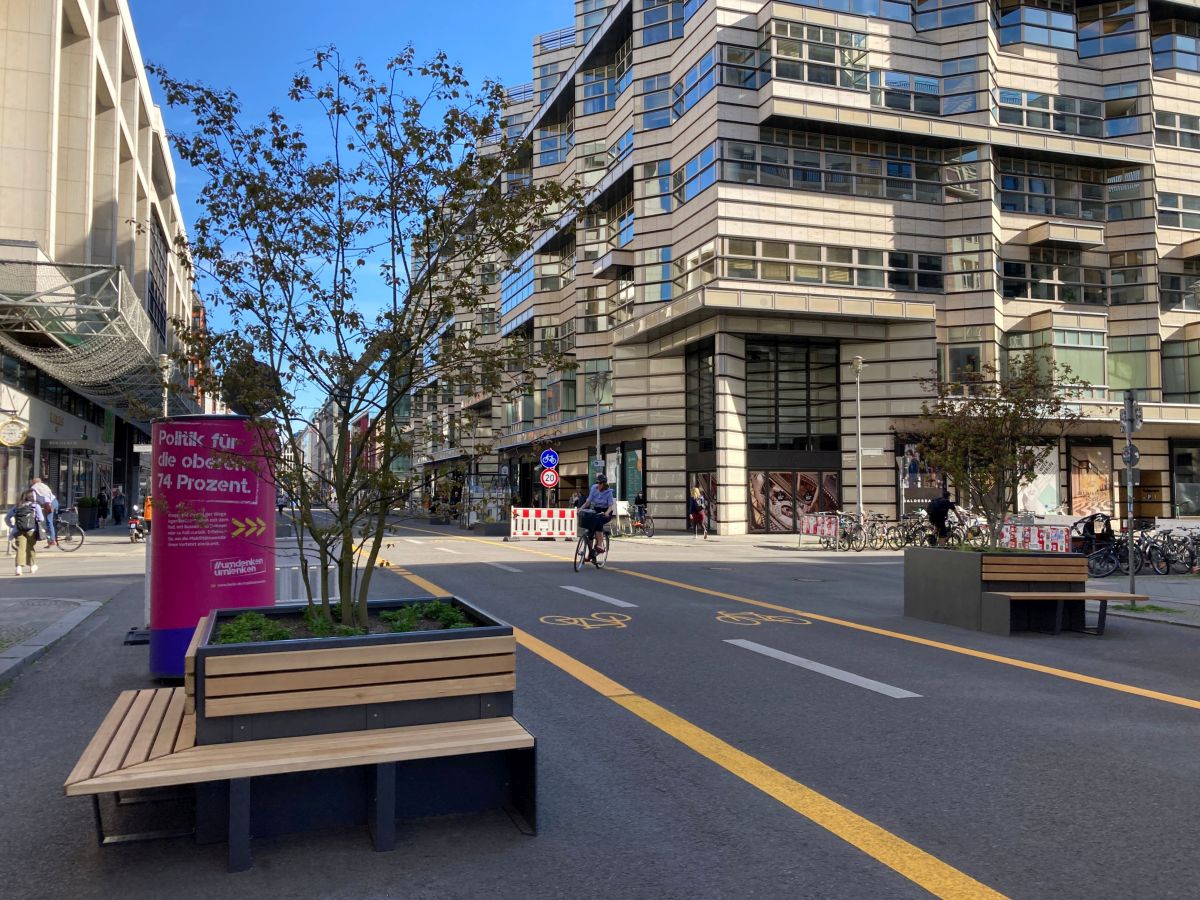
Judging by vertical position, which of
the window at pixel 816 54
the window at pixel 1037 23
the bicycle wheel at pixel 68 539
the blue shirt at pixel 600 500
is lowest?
the bicycle wheel at pixel 68 539

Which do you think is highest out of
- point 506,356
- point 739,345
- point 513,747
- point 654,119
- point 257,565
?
point 654,119

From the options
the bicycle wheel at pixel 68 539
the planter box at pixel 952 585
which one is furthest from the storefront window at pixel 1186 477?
the bicycle wheel at pixel 68 539

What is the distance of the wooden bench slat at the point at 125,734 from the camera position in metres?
3.49

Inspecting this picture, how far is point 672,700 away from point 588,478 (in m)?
39.5

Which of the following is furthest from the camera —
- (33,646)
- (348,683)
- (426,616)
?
(33,646)

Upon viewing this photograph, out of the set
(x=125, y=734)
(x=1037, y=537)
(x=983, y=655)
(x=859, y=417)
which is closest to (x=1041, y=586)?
(x=983, y=655)

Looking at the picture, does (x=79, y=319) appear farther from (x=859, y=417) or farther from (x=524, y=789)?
(x=524, y=789)

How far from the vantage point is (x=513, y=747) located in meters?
3.75

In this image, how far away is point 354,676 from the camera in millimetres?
3906

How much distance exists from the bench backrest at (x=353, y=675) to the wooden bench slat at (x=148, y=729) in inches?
10.4

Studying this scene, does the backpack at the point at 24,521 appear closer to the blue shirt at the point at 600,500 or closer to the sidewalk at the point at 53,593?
the sidewalk at the point at 53,593

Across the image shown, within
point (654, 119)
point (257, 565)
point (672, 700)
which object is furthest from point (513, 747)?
point (654, 119)

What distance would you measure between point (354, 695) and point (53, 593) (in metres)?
11.9

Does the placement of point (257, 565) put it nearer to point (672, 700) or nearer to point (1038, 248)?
point (672, 700)
